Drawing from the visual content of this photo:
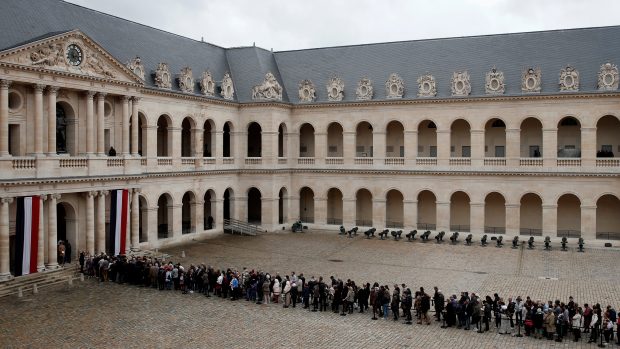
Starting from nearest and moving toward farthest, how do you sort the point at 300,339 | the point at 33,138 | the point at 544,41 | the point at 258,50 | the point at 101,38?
the point at 300,339 → the point at 33,138 → the point at 101,38 → the point at 544,41 → the point at 258,50

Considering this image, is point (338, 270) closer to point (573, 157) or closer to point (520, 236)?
point (520, 236)

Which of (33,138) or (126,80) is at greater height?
(126,80)

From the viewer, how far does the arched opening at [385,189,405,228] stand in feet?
187

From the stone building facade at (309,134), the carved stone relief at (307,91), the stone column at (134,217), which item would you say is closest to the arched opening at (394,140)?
the stone building facade at (309,134)

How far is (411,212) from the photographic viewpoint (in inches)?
2137

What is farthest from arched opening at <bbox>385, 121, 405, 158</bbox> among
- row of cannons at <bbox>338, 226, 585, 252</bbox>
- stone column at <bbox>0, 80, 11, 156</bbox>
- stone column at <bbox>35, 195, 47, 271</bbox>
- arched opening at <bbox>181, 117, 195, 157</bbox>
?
stone column at <bbox>0, 80, 11, 156</bbox>

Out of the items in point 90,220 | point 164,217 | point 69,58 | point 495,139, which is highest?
point 69,58

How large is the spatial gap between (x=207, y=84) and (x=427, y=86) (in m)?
19.7

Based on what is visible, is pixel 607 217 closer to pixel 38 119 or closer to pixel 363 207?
pixel 363 207

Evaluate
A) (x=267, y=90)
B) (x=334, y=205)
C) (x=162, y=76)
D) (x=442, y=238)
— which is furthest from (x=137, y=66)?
(x=442, y=238)

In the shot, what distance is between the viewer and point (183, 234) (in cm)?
5081

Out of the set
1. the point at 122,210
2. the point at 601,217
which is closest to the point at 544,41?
the point at 601,217

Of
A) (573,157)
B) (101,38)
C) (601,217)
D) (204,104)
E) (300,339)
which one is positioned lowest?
(300,339)

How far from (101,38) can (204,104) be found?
1060cm
